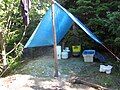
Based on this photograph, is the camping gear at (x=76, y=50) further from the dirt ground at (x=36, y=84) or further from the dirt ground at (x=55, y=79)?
the dirt ground at (x=36, y=84)

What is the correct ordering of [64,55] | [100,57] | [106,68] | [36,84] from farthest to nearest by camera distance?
[64,55]
[100,57]
[106,68]
[36,84]

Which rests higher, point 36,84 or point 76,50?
point 76,50

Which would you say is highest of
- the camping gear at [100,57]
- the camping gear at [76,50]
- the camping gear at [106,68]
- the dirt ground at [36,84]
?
the camping gear at [76,50]

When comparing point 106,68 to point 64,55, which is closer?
point 106,68

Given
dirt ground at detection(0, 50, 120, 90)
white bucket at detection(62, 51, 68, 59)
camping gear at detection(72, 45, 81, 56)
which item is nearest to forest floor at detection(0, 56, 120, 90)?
dirt ground at detection(0, 50, 120, 90)

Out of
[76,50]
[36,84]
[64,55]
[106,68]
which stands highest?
[76,50]

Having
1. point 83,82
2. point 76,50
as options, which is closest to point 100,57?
point 76,50

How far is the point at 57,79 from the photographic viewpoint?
5215 millimetres

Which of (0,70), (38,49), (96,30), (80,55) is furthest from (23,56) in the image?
(96,30)

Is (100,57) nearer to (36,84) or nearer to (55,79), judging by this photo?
(55,79)

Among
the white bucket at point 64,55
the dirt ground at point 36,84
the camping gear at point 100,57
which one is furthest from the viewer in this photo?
the white bucket at point 64,55

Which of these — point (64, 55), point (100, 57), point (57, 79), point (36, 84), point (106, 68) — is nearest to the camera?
point (36, 84)

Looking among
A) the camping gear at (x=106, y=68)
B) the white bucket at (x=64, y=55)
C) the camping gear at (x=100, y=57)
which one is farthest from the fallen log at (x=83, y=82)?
the white bucket at (x=64, y=55)

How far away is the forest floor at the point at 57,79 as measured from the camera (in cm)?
497
